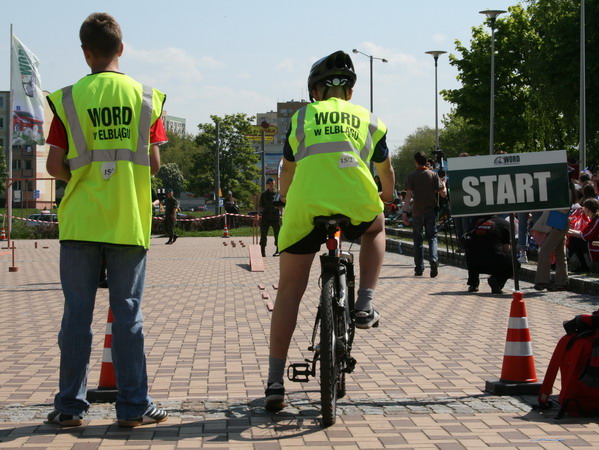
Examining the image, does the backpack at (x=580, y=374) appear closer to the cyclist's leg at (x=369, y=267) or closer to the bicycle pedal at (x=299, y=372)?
the cyclist's leg at (x=369, y=267)

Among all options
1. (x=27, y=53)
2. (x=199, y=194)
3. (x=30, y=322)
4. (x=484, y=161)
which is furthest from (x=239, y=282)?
(x=199, y=194)

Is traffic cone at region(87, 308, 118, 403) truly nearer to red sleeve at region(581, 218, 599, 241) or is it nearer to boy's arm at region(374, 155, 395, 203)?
boy's arm at region(374, 155, 395, 203)

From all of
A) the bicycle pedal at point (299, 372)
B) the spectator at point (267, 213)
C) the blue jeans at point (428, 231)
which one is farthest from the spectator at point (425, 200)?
the bicycle pedal at point (299, 372)

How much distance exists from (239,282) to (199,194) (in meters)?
79.3

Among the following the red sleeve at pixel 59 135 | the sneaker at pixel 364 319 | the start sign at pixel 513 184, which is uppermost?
the red sleeve at pixel 59 135

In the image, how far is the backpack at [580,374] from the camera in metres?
5.42

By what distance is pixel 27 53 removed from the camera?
39.2 m

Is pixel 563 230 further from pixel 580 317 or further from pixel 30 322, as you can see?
pixel 580 317

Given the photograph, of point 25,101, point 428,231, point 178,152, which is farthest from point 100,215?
point 178,152

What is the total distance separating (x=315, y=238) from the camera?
5.36m

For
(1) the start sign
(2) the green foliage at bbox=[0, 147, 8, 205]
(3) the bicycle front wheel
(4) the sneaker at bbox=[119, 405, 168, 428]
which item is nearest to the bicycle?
(3) the bicycle front wheel

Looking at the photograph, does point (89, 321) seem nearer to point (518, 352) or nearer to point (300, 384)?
point (300, 384)

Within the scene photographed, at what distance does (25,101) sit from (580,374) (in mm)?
34841

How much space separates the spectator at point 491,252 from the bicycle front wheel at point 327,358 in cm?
852
